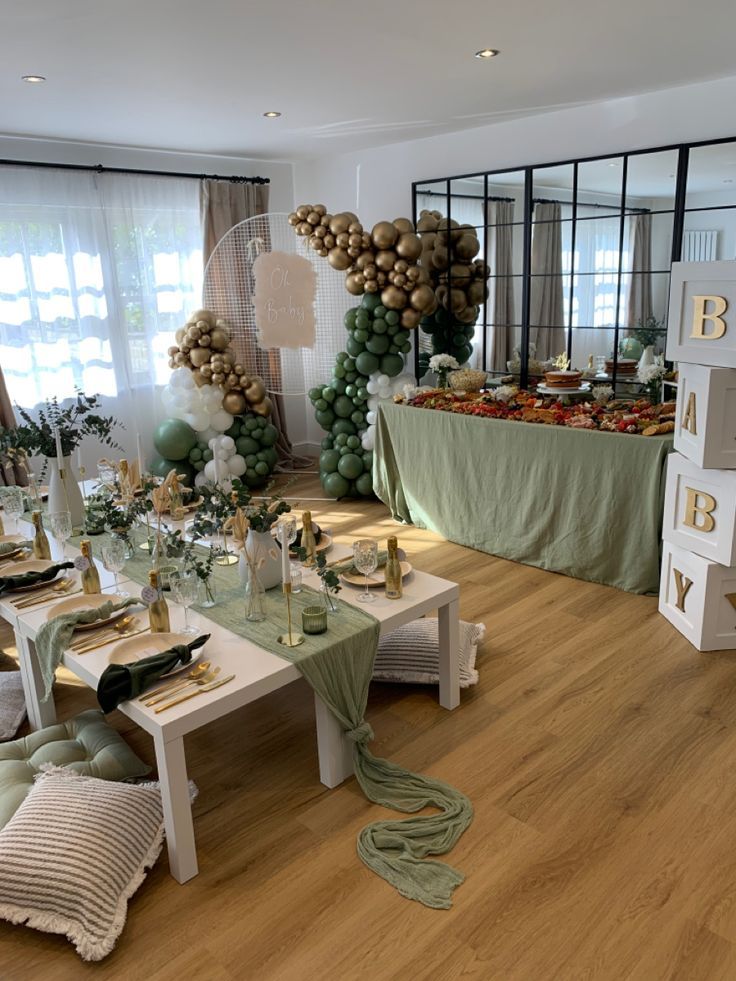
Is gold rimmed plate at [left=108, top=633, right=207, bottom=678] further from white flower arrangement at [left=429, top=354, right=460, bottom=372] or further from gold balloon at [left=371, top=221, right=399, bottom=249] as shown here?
gold balloon at [left=371, top=221, right=399, bottom=249]

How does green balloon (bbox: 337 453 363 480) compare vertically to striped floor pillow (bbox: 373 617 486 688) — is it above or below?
above

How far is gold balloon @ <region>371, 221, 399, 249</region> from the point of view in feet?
16.0

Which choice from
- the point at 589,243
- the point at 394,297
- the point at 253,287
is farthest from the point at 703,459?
the point at 253,287

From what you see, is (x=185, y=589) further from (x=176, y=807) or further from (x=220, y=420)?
(x=220, y=420)

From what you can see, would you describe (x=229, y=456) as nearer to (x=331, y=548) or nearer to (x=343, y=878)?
(x=331, y=548)

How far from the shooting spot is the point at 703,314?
302cm

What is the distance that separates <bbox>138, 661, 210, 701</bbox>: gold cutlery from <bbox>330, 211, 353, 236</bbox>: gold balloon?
356cm

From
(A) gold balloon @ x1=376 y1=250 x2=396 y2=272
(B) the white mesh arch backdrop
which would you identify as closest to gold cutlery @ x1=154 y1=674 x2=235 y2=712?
(A) gold balloon @ x1=376 y1=250 x2=396 y2=272

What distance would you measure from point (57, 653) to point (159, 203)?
431 cm

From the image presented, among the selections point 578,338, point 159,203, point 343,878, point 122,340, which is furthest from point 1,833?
point 159,203

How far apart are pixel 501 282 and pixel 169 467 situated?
2.69 m

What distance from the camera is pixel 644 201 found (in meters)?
4.18

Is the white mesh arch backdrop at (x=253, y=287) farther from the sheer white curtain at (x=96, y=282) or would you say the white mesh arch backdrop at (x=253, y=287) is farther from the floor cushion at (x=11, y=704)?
the floor cushion at (x=11, y=704)

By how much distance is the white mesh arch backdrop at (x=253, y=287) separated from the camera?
5.42 m
